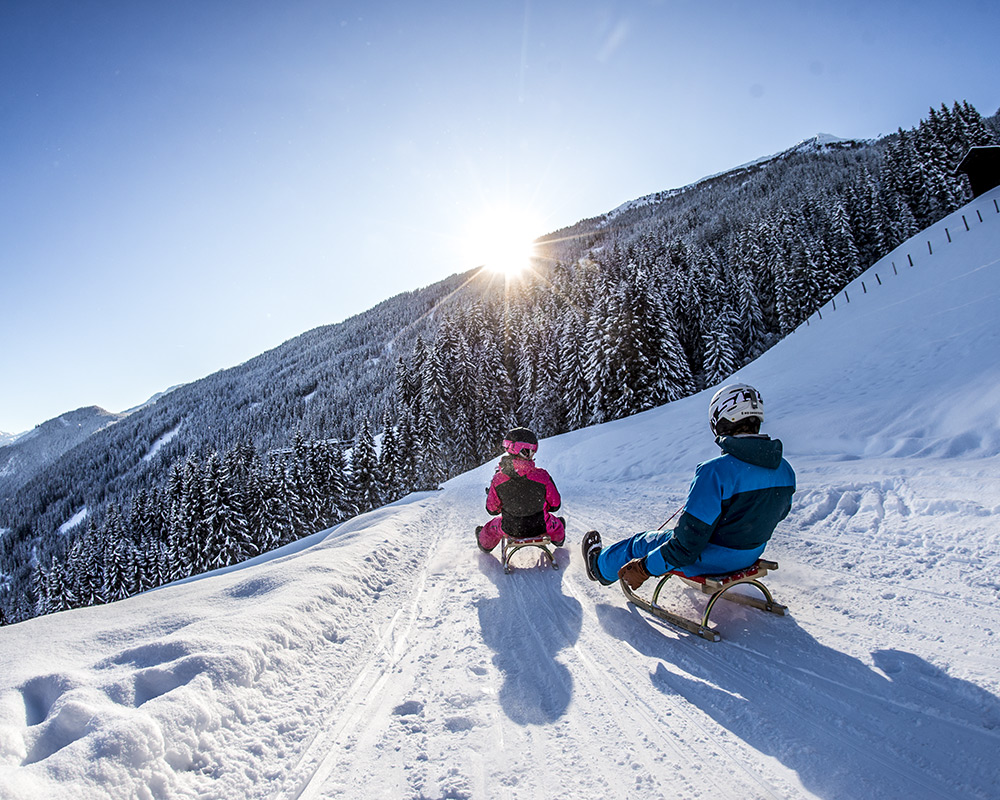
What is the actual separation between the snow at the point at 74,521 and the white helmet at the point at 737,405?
161 metres

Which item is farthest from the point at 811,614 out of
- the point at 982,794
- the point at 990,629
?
the point at 982,794

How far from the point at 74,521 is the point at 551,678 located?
6693 inches

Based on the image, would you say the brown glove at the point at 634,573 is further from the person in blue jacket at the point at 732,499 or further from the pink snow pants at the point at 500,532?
the pink snow pants at the point at 500,532

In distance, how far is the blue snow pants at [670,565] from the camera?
367cm

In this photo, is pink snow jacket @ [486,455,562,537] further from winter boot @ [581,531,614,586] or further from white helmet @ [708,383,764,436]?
white helmet @ [708,383,764,436]

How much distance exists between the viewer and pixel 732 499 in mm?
3459

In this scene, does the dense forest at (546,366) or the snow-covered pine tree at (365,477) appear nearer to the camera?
the dense forest at (546,366)

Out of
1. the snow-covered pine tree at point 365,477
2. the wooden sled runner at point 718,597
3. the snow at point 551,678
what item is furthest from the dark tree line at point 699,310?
the wooden sled runner at point 718,597

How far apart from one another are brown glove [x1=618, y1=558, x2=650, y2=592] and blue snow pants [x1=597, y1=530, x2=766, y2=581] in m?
0.08

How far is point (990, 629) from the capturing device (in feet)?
9.82

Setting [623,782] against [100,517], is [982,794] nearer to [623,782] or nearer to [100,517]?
[623,782]

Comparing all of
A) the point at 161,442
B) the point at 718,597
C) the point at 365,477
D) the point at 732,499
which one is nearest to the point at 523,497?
the point at 718,597

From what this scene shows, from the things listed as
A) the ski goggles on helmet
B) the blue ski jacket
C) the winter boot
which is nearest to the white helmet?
the blue ski jacket

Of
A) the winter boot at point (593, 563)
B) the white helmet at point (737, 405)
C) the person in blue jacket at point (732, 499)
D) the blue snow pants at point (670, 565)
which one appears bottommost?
the winter boot at point (593, 563)
